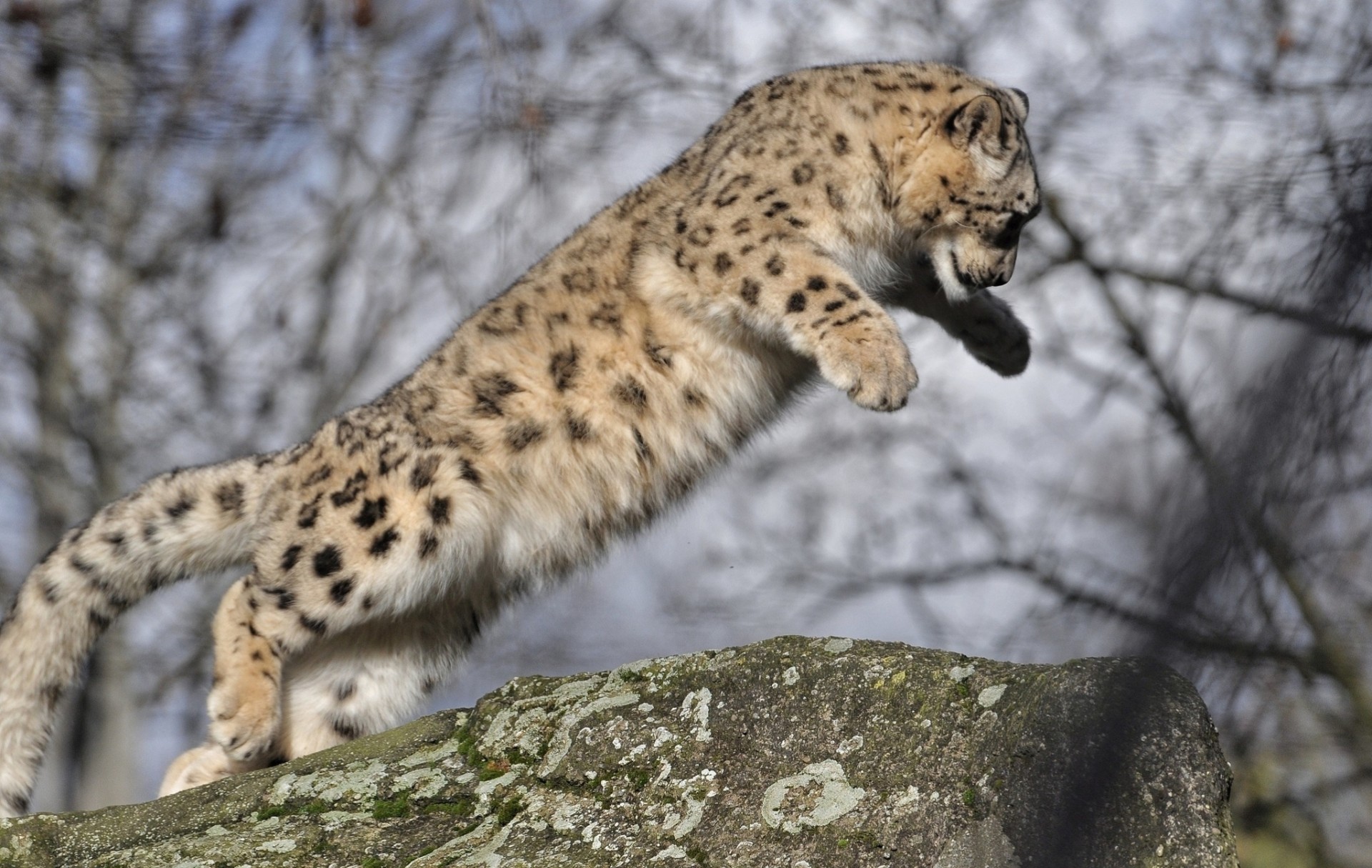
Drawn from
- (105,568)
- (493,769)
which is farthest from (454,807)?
(105,568)

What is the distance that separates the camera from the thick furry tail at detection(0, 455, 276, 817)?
540 cm

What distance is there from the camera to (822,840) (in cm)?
313

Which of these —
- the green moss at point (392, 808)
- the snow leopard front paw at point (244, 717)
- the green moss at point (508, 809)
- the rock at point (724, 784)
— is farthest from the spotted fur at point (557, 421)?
the green moss at point (508, 809)

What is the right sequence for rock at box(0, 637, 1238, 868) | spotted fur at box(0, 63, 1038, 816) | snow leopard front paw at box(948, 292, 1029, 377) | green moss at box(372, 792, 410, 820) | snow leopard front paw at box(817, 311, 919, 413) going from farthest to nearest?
snow leopard front paw at box(948, 292, 1029, 377)
spotted fur at box(0, 63, 1038, 816)
snow leopard front paw at box(817, 311, 919, 413)
green moss at box(372, 792, 410, 820)
rock at box(0, 637, 1238, 868)

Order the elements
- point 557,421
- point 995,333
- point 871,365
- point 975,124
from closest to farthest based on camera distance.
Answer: point 871,365
point 557,421
point 975,124
point 995,333

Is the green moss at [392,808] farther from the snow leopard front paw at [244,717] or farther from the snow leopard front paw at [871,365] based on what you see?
the snow leopard front paw at [871,365]

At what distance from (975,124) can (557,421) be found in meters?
2.25

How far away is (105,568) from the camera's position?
561 centimetres

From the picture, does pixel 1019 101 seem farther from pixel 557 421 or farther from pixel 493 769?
pixel 493 769

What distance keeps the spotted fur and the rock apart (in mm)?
1295

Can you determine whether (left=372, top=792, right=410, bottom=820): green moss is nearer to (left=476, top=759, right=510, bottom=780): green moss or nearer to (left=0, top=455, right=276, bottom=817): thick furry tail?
(left=476, top=759, right=510, bottom=780): green moss

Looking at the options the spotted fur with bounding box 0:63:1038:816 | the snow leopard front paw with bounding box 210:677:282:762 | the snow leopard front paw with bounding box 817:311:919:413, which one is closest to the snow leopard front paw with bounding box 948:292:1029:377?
the spotted fur with bounding box 0:63:1038:816

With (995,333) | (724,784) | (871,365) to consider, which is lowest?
(724,784)

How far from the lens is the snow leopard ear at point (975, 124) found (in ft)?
19.8
